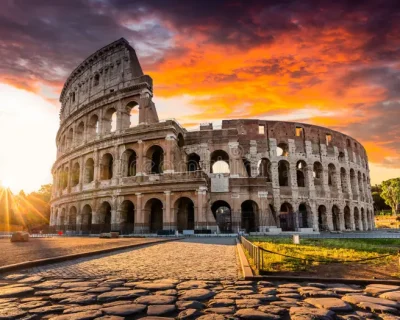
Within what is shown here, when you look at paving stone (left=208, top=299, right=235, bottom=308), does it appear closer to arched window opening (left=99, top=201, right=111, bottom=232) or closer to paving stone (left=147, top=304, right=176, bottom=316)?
paving stone (left=147, top=304, right=176, bottom=316)

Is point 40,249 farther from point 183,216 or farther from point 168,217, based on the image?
point 183,216

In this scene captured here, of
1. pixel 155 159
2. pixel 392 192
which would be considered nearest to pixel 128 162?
pixel 155 159

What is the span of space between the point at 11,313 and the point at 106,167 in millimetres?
26545

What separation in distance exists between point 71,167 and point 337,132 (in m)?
31.5

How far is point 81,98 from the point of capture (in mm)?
33062

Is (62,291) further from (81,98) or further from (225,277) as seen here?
(81,98)

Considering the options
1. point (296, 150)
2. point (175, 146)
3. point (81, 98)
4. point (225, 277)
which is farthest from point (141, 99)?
point (225, 277)

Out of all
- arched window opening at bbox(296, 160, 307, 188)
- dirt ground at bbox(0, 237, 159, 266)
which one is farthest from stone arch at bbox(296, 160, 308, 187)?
dirt ground at bbox(0, 237, 159, 266)

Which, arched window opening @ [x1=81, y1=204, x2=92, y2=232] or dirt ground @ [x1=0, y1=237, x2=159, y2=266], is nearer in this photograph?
dirt ground @ [x1=0, y1=237, x2=159, y2=266]

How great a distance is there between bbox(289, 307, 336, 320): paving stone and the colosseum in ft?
65.5

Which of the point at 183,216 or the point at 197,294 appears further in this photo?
the point at 183,216

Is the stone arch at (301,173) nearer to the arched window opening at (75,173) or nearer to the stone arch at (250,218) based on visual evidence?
the stone arch at (250,218)

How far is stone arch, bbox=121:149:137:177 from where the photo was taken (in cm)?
2680

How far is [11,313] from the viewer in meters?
3.04
